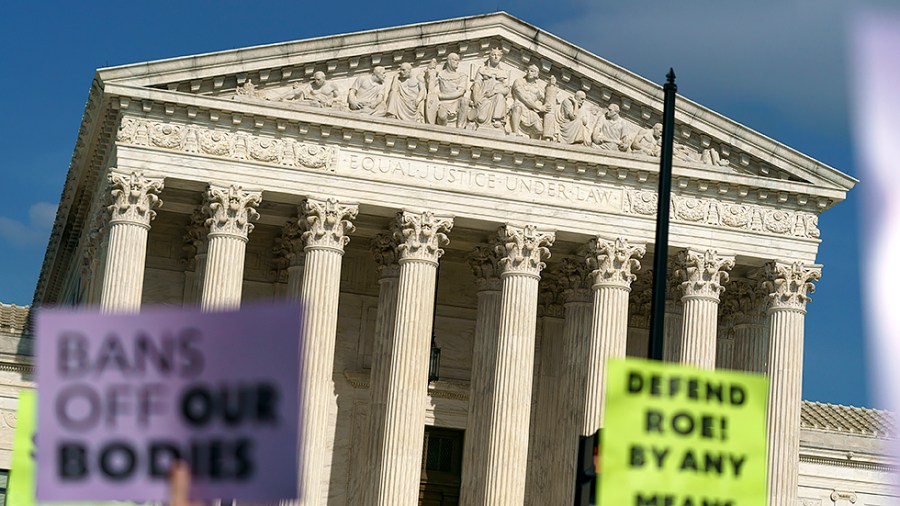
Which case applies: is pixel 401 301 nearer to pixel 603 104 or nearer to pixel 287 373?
pixel 603 104

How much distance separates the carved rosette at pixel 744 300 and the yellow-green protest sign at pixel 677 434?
107 ft

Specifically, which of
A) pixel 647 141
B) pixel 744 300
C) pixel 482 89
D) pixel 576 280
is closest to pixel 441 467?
pixel 576 280

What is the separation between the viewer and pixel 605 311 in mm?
45594

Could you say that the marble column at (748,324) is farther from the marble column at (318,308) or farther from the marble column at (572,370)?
the marble column at (318,308)

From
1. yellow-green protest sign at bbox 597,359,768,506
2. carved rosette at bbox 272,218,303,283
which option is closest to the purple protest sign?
yellow-green protest sign at bbox 597,359,768,506

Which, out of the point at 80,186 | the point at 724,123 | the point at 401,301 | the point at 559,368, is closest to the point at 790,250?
the point at 724,123

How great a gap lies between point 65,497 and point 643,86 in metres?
35.1

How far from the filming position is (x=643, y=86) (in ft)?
152

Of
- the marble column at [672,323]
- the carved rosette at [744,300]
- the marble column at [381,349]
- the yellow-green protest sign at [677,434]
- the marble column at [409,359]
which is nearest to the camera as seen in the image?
the yellow-green protest sign at [677,434]

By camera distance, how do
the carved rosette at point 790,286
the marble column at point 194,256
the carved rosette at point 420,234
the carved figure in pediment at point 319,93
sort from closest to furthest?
the carved figure in pediment at point 319,93 < the carved rosette at point 420,234 < the marble column at point 194,256 < the carved rosette at point 790,286

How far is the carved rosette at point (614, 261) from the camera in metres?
45.9

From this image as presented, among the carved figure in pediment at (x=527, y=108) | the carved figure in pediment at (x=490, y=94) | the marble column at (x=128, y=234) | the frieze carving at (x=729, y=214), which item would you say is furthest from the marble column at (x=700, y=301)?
the marble column at (x=128, y=234)

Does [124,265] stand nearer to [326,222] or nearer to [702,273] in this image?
[326,222]

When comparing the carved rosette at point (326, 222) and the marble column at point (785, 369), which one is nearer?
the carved rosette at point (326, 222)
